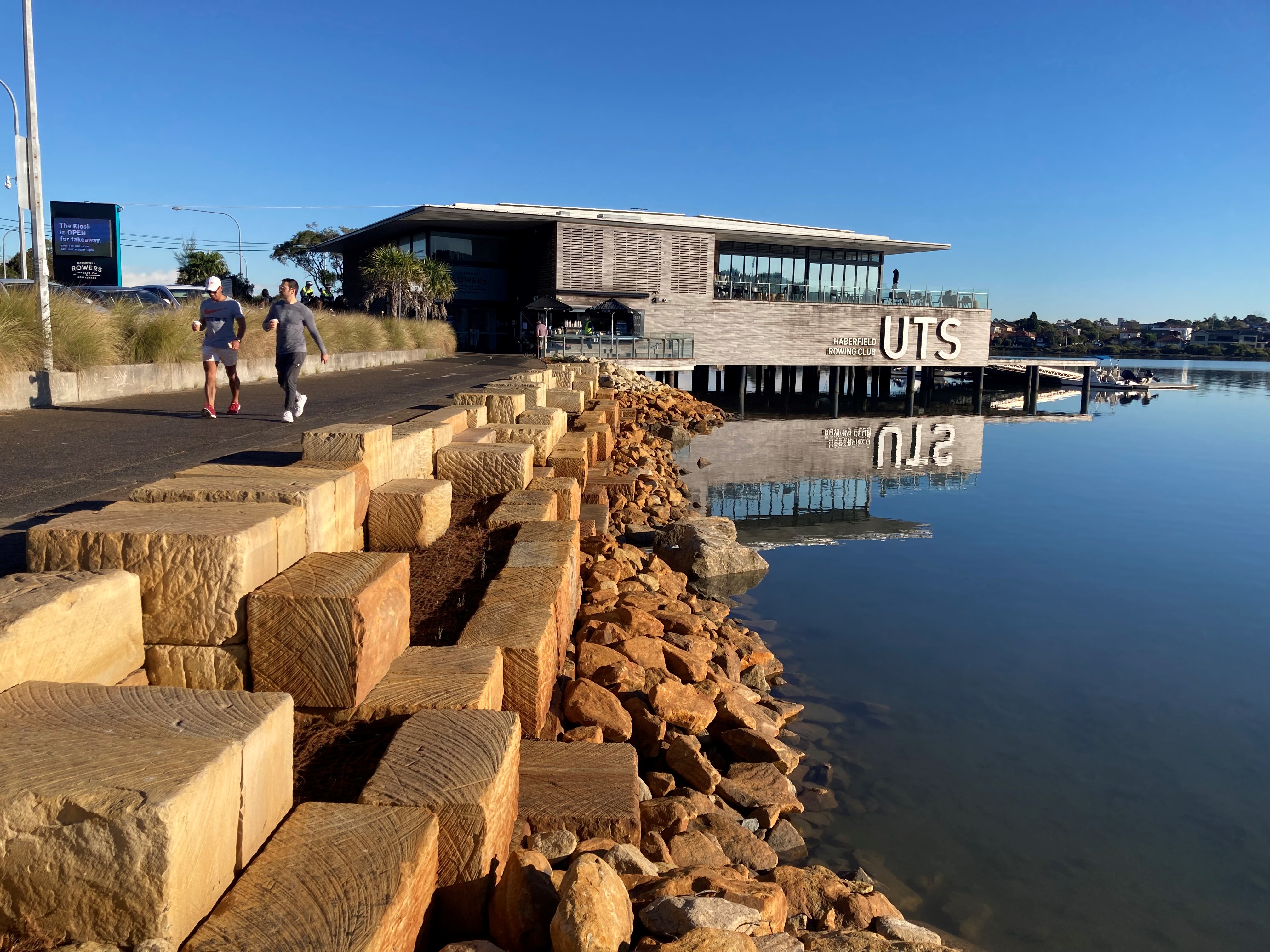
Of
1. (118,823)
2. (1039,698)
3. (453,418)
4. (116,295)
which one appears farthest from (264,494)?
(116,295)

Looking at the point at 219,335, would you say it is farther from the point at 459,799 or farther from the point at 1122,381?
the point at 1122,381

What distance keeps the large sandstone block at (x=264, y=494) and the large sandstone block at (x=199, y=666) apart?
65 cm

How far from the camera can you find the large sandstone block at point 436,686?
3.07 m

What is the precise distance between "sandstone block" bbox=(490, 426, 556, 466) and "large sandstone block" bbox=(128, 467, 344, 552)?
139 inches

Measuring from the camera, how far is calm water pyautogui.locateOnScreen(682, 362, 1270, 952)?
5.02m

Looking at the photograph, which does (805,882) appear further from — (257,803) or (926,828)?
(257,803)

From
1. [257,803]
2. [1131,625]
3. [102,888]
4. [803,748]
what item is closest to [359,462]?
[257,803]

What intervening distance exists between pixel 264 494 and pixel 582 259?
38961 millimetres

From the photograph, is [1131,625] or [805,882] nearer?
[805,882]

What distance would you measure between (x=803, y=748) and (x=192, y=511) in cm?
449

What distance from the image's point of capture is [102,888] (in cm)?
191

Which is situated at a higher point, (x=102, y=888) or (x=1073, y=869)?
(x=102, y=888)

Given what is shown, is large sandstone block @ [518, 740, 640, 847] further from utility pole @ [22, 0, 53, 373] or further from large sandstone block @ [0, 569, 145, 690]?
utility pole @ [22, 0, 53, 373]

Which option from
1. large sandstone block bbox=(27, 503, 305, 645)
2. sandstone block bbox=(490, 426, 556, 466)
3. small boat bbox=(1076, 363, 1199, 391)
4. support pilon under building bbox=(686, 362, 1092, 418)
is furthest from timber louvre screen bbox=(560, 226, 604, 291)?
large sandstone block bbox=(27, 503, 305, 645)
